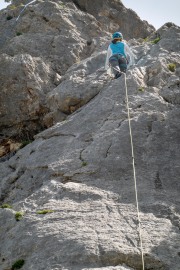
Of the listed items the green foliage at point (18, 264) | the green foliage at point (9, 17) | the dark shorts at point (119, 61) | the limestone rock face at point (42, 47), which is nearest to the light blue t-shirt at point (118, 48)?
the dark shorts at point (119, 61)

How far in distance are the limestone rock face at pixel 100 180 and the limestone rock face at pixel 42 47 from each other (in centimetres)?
100

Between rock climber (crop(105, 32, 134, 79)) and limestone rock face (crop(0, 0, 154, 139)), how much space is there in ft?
4.44

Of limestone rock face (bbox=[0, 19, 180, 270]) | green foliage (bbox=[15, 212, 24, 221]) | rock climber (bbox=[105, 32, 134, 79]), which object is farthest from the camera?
rock climber (bbox=[105, 32, 134, 79])

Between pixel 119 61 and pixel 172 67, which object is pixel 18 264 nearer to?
pixel 119 61

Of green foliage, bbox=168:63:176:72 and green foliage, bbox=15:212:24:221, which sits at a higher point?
green foliage, bbox=168:63:176:72

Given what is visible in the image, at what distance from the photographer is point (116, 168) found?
506 inches

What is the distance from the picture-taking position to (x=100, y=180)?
1252cm

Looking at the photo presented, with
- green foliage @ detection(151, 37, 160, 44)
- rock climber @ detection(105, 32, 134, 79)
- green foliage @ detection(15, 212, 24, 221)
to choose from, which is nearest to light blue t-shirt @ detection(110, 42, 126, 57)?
rock climber @ detection(105, 32, 134, 79)

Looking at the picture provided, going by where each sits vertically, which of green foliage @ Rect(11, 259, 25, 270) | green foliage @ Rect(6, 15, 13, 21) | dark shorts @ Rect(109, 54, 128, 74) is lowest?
→ green foliage @ Rect(11, 259, 25, 270)

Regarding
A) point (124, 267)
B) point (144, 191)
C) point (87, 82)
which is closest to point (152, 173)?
point (144, 191)

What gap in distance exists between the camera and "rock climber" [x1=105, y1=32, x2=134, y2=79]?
59.5 ft

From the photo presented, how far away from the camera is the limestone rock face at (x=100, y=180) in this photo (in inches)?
386

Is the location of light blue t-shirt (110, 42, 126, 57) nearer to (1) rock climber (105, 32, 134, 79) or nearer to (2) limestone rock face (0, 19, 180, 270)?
(1) rock climber (105, 32, 134, 79)

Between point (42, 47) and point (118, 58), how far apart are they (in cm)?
602
